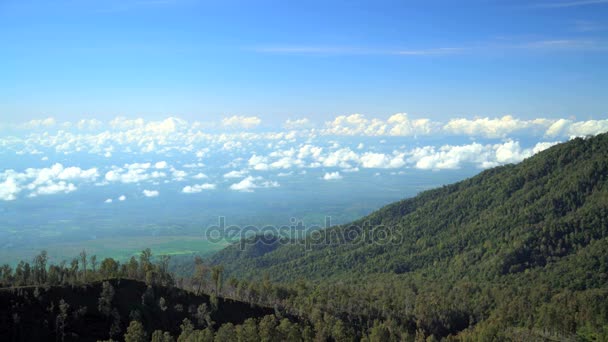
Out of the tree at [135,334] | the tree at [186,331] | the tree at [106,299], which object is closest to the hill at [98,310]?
the tree at [106,299]

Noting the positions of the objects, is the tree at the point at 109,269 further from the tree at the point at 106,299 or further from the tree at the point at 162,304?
the tree at the point at 162,304

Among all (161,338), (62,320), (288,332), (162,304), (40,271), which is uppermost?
(40,271)

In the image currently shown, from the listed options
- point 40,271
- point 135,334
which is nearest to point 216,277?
point 40,271

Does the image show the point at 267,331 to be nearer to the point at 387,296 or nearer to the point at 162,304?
the point at 162,304

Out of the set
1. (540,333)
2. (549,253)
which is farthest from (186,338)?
(549,253)

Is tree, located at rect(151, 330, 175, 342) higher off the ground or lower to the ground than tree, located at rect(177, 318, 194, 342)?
higher

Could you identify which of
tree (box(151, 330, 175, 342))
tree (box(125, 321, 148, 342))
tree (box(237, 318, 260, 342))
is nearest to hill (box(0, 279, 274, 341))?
tree (box(125, 321, 148, 342))

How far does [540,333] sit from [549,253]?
68826 mm

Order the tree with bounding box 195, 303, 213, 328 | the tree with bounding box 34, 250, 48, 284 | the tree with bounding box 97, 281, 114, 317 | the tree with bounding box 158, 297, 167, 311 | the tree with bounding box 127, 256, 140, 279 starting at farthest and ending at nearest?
1. the tree with bounding box 127, 256, 140, 279
2. the tree with bounding box 34, 250, 48, 284
3. the tree with bounding box 158, 297, 167, 311
4. the tree with bounding box 195, 303, 213, 328
5. the tree with bounding box 97, 281, 114, 317

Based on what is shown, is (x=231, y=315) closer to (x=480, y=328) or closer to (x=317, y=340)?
(x=317, y=340)

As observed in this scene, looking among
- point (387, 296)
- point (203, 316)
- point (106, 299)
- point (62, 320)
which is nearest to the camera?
point (62, 320)

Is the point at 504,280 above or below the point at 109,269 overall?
below

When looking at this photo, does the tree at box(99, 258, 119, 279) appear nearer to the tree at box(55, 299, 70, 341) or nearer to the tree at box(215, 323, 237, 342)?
the tree at box(55, 299, 70, 341)

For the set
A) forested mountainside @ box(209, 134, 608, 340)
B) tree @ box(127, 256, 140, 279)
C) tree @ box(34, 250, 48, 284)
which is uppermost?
tree @ box(34, 250, 48, 284)
